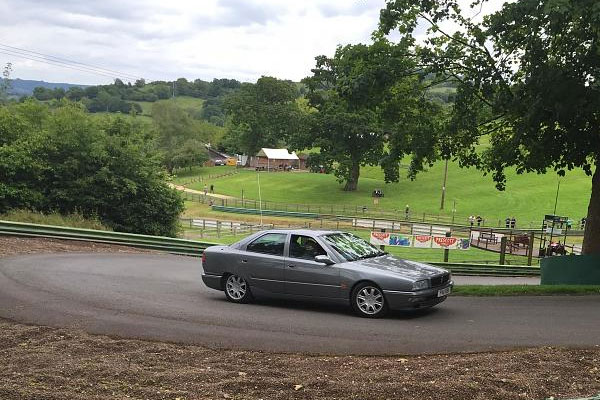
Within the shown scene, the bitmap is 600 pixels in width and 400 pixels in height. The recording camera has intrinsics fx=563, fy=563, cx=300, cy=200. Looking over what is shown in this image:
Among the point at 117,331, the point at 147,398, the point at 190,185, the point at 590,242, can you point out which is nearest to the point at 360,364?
the point at 147,398

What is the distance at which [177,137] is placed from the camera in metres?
119

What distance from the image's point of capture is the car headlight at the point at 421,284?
9148 mm

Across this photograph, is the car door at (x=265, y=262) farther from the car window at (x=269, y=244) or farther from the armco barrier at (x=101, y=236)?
the armco barrier at (x=101, y=236)

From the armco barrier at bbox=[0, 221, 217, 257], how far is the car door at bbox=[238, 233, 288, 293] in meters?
12.0

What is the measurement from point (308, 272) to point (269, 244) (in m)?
1.08

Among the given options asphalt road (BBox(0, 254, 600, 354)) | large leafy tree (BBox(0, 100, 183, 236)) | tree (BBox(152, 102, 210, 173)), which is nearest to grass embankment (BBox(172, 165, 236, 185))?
tree (BBox(152, 102, 210, 173))

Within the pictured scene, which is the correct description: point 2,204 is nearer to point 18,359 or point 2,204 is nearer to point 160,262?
point 160,262

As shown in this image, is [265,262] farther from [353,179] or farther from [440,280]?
[353,179]

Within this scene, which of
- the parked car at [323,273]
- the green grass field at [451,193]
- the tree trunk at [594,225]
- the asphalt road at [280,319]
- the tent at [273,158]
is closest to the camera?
the asphalt road at [280,319]

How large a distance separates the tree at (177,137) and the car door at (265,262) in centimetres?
9853

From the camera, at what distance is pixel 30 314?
920 cm

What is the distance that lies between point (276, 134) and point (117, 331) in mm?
89645

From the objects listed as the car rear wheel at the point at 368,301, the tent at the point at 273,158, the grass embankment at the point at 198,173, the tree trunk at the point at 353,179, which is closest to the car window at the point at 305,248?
the car rear wheel at the point at 368,301

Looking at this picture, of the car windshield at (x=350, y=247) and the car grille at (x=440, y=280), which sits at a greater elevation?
the car windshield at (x=350, y=247)
